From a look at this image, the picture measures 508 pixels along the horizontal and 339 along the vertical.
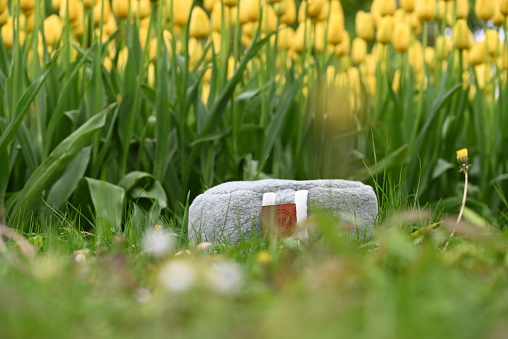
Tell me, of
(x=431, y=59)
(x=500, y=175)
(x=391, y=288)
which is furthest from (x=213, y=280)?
(x=431, y=59)

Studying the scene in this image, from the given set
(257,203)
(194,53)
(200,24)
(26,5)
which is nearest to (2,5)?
(26,5)

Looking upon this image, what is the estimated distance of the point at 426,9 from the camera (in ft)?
11.7

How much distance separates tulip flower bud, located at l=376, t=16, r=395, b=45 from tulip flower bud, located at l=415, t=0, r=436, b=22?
0.16 m

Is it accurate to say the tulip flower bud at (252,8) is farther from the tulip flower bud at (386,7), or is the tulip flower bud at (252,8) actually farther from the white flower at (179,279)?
the white flower at (179,279)

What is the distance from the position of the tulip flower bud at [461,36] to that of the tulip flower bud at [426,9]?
10.1 inches

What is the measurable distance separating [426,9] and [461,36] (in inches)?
13.2

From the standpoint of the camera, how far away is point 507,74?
382 cm

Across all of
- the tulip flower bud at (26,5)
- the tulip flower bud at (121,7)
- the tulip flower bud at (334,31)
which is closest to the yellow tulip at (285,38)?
the tulip flower bud at (334,31)

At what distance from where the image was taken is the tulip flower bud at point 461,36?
329 cm

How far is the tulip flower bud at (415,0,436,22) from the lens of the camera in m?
3.55

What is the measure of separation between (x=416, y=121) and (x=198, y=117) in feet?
3.28

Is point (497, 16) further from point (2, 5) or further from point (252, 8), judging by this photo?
point (2, 5)

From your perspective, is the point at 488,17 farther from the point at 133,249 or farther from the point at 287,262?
the point at 287,262

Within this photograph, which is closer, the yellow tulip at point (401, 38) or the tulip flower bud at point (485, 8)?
the tulip flower bud at point (485, 8)
